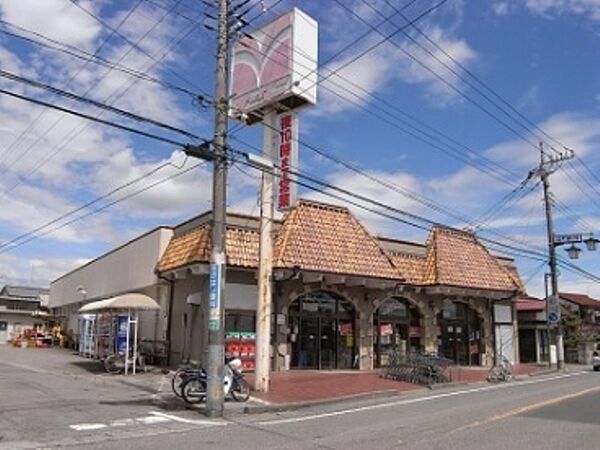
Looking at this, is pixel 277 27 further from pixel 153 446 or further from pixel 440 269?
pixel 440 269

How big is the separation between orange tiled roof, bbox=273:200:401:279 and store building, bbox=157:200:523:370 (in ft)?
0.18

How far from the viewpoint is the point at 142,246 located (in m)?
29.7

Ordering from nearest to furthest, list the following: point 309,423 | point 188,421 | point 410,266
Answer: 1. point 309,423
2. point 188,421
3. point 410,266

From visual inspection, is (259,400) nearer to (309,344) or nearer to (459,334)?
→ (309,344)

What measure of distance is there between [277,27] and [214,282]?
27.7 feet

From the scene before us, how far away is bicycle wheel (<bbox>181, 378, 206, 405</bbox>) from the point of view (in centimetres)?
1565

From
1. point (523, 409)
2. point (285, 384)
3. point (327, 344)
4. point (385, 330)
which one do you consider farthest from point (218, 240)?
point (385, 330)

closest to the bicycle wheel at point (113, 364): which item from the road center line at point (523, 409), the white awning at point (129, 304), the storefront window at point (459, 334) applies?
the white awning at point (129, 304)

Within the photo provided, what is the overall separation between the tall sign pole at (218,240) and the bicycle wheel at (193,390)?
3.37 ft

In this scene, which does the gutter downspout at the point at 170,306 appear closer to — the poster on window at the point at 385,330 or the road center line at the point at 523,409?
the poster on window at the point at 385,330

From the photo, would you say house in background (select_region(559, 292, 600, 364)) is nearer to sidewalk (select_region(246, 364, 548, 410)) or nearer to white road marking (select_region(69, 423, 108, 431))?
sidewalk (select_region(246, 364, 548, 410))

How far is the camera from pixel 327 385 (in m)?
20.7

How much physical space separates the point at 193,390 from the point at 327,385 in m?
6.11

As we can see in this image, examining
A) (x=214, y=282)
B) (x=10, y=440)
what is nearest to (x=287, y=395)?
(x=214, y=282)
